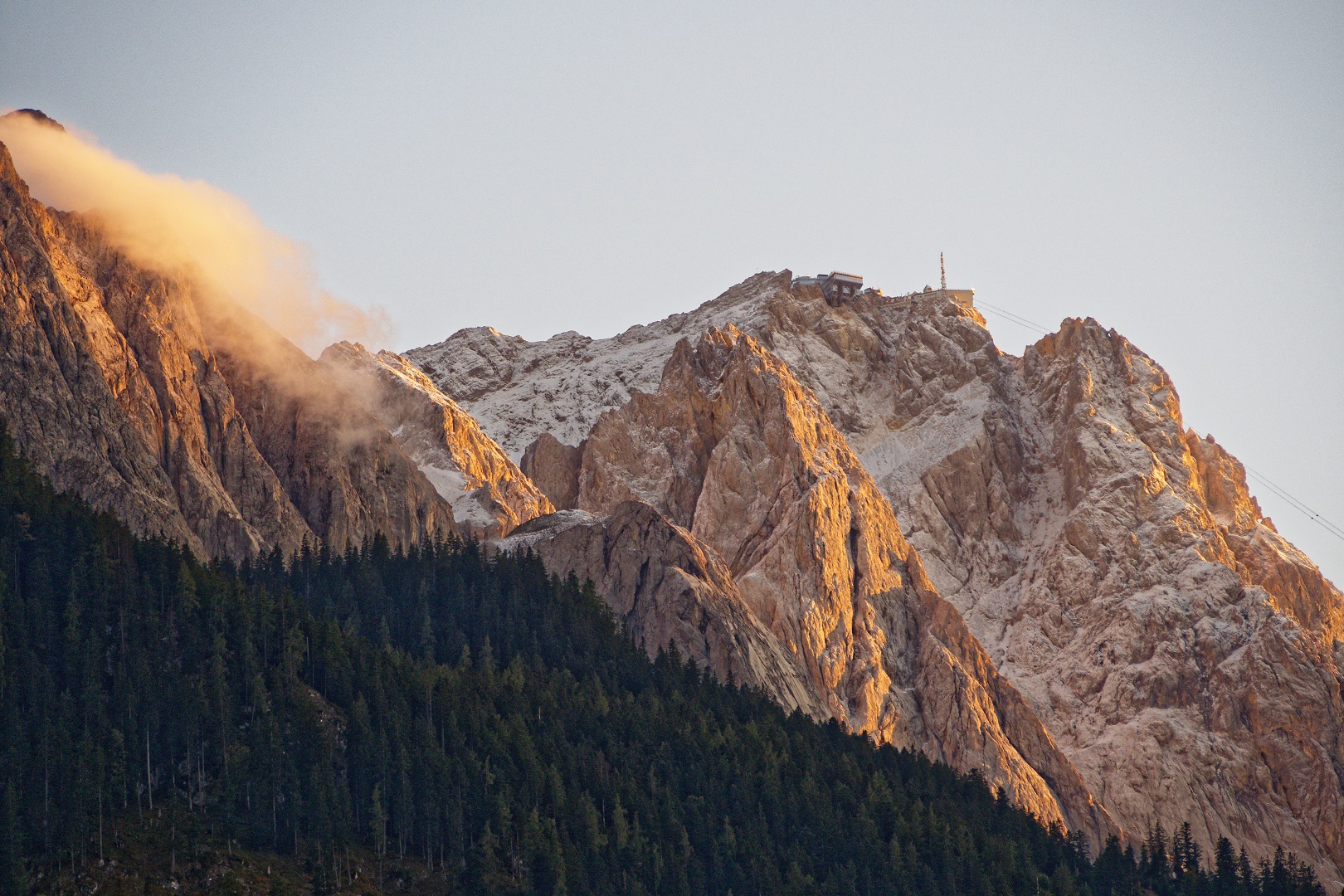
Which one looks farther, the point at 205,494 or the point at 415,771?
the point at 205,494

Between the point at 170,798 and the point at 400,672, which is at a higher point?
the point at 400,672

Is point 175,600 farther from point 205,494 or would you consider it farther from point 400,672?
point 205,494

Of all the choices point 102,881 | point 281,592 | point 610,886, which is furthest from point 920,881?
point 102,881

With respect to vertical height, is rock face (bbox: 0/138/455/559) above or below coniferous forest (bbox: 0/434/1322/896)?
above

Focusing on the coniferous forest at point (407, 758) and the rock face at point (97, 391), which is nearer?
the coniferous forest at point (407, 758)

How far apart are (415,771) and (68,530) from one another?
3295cm

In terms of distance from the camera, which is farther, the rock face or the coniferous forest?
the rock face

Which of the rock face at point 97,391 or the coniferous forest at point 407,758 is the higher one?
the rock face at point 97,391

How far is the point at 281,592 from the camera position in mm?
174500

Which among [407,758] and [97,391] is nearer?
[407,758]

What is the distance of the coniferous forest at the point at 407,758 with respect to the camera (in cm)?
13700

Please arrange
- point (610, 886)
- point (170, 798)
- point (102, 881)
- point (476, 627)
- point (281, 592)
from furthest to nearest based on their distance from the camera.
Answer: point (476, 627) → point (281, 592) → point (610, 886) → point (170, 798) → point (102, 881)

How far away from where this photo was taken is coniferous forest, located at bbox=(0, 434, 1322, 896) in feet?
449

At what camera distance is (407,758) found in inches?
5994
